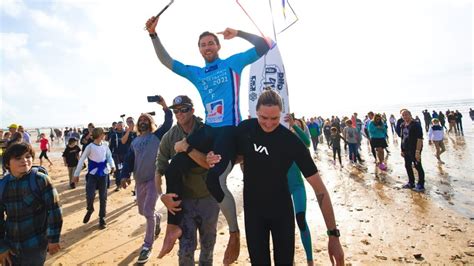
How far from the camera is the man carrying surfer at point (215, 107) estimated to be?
296cm

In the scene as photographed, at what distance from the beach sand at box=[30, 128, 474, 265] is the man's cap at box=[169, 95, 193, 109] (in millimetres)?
3009

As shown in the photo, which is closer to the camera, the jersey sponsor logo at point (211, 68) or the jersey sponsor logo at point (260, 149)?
the jersey sponsor logo at point (260, 149)

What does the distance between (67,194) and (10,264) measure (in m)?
9.07

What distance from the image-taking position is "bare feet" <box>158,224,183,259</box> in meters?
3.05

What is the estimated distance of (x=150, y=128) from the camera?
5816 millimetres

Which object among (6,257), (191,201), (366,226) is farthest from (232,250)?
(366,226)

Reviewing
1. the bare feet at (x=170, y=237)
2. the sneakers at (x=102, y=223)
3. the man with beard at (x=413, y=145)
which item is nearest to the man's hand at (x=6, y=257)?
the bare feet at (x=170, y=237)

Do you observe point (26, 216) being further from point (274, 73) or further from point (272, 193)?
point (274, 73)

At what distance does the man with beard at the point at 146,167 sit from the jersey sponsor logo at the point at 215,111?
1913mm

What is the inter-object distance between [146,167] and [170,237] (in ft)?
8.68

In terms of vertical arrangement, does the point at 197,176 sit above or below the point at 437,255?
above

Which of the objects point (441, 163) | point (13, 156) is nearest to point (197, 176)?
point (13, 156)

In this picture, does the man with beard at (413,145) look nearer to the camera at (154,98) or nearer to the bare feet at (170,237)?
the camera at (154,98)

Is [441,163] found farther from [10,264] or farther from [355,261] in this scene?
[10,264]
